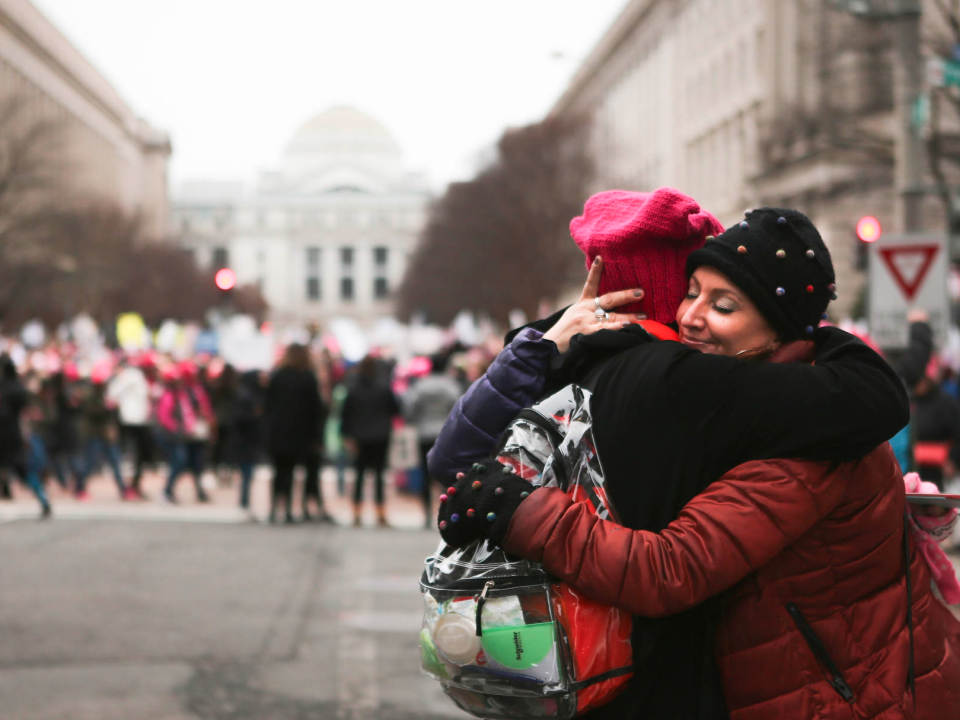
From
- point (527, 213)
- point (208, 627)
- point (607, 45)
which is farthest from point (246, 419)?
point (607, 45)

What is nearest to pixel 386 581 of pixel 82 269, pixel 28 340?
pixel 28 340

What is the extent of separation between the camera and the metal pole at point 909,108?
10.1 meters

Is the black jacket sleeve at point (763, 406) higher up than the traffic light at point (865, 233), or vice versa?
the traffic light at point (865, 233)

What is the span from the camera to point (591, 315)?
7.77 feet

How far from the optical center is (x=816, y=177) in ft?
99.5

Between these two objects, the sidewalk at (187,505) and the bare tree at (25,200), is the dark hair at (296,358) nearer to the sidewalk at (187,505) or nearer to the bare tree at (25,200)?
the sidewalk at (187,505)

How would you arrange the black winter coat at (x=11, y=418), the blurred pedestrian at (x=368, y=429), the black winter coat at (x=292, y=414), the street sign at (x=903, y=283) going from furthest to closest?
the black winter coat at (x=11, y=418) < the blurred pedestrian at (x=368, y=429) < the black winter coat at (x=292, y=414) < the street sign at (x=903, y=283)

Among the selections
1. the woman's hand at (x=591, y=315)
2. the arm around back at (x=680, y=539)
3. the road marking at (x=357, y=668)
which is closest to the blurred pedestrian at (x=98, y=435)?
the road marking at (x=357, y=668)

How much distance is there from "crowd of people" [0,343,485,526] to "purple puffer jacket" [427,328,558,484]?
10.00 metres

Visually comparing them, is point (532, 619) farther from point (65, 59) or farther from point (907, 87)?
point (65, 59)

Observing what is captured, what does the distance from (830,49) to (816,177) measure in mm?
7941

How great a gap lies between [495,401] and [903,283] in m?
7.11

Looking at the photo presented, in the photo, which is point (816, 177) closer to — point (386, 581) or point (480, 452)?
point (386, 581)

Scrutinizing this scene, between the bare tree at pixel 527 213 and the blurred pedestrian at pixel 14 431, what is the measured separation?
32138 mm
